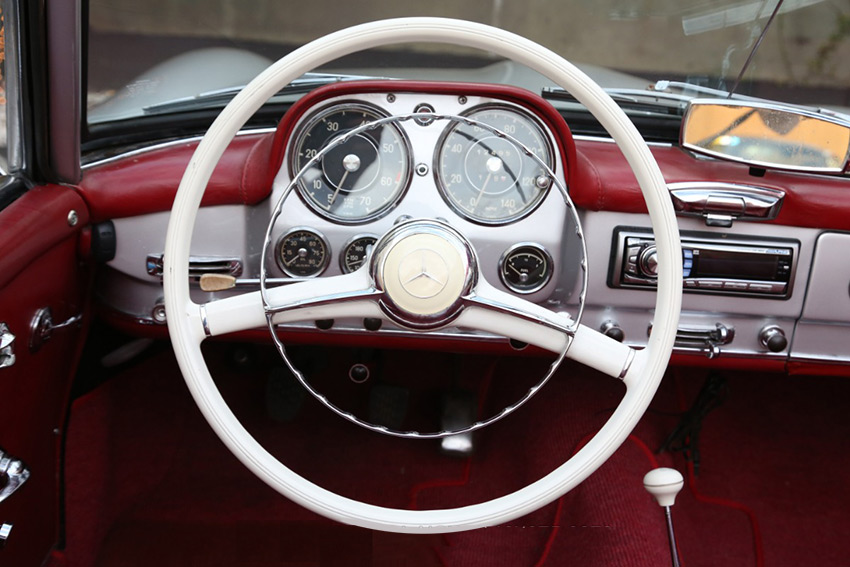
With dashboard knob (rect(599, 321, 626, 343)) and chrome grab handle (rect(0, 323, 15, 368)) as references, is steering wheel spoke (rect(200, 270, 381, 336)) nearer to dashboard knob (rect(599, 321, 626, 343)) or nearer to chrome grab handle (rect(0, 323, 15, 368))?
chrome grab handle (rect(0, 323, 15, 368))

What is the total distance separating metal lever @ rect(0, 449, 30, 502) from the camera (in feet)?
4.39

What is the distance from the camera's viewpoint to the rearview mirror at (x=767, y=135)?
1.51 m

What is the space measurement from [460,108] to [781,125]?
66 centimetres

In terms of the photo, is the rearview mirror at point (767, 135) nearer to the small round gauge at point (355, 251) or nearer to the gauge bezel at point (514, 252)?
the gauge bezel at point (514, 252)

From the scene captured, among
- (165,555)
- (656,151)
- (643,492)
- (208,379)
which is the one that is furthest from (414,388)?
(208,379)

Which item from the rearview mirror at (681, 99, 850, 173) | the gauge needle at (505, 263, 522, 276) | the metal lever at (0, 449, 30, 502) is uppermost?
the rearview mirror at (681, 99, 850, 173)

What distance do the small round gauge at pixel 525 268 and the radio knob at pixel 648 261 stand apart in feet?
0.66

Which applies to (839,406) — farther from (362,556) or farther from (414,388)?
(362,556)

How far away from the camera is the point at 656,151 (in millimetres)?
1738

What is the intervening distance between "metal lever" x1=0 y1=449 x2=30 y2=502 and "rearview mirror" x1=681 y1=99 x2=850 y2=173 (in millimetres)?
1425

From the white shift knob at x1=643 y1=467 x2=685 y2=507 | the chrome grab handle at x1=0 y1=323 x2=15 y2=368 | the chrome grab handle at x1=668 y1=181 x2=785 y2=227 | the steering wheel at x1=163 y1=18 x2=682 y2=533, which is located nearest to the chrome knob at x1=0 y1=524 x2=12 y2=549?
the chrome grab handle at x1=0 y1=323 x2=15 y2=368

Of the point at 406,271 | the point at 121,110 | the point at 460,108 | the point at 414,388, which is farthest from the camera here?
the point at 414,388

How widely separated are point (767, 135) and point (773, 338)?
471 millimetres

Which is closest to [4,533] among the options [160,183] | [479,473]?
[160,183]
